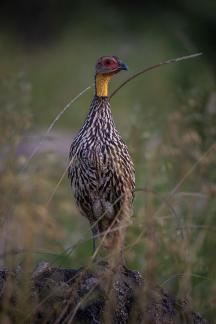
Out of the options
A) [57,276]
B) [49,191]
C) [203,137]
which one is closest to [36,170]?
[49,191]

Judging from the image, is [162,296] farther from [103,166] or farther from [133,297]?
[103,166]

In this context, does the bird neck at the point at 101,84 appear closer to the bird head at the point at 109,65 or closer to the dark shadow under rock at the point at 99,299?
the bird head at the point at 109,65

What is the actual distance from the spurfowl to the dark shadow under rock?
4.07 feet

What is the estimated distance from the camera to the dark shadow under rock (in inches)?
217

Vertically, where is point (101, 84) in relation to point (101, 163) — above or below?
above

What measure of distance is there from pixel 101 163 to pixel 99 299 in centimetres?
182

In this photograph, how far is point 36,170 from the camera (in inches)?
243

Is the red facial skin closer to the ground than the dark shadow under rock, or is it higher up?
higher up

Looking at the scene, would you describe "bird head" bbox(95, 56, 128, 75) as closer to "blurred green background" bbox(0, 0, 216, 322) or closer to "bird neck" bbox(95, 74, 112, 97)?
"bird neck" bbox(95, 74, 112, 97)

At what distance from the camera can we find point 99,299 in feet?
Answer: 19.9

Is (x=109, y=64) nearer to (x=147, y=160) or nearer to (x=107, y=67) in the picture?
(x=107, y=67)

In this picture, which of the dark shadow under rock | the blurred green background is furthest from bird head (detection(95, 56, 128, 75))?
the dark shadow under rock

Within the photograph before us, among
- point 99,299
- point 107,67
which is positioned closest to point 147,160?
point 107,67

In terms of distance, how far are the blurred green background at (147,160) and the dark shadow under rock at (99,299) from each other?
0.16 meters
